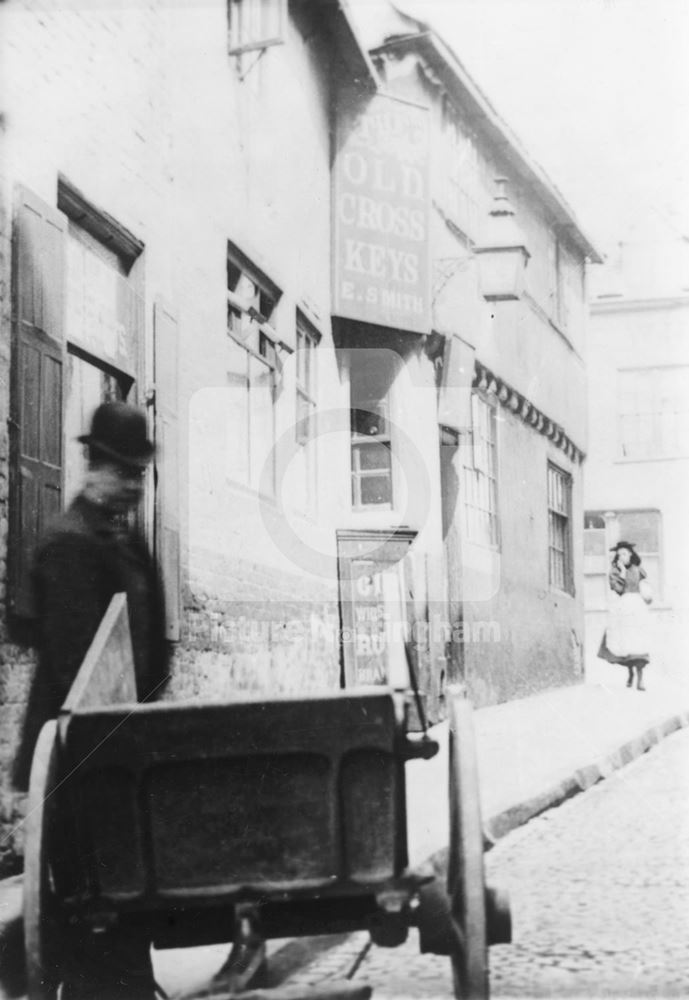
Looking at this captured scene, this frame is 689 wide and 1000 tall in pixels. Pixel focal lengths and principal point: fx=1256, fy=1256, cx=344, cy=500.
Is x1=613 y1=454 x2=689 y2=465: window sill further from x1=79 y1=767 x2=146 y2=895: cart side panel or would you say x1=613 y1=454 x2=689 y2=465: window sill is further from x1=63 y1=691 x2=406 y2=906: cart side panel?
x1=79 y1=767 x2=146 y2=895: cart side panel

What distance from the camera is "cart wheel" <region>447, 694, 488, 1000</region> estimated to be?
2562 millimetres

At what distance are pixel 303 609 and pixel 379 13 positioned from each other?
484cm

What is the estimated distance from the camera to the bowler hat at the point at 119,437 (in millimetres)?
3826

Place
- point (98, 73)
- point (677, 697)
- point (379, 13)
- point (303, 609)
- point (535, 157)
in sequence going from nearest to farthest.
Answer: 1. point (98, 73)
2. point (303, 609)
3. point (379, 13)
4. point (677, 697)
5. point (535, 157)

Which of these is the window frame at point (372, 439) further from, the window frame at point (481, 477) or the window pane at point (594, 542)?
the window pane at point (594, 542)

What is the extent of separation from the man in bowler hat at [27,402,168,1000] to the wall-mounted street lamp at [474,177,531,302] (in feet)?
21.5

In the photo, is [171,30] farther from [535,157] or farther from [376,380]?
[535,157]

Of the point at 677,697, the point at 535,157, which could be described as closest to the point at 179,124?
the point at 535,157

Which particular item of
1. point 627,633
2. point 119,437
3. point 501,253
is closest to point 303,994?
point 119,437

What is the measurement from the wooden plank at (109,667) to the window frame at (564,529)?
9.63m

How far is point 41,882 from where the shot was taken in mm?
2535

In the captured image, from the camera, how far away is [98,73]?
19.3 ft

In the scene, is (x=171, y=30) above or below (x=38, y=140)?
above

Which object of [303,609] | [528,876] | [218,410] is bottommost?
[528,876]
